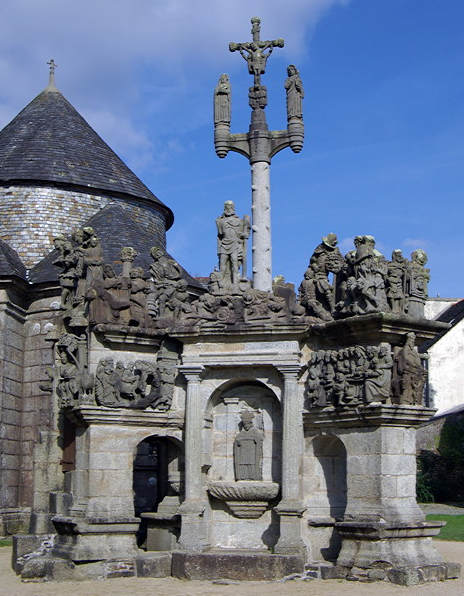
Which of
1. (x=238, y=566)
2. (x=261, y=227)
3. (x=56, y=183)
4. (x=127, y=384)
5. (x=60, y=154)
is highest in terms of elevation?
(x=60, y=154)

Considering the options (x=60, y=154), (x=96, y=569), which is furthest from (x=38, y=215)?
(x=96, y=569)

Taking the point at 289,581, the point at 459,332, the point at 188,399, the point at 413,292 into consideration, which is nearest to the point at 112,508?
the point at 188,399

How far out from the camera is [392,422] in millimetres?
13656

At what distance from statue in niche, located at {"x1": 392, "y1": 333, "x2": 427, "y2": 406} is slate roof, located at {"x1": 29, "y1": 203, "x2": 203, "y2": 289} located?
1354 cm

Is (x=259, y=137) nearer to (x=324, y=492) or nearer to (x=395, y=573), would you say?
(x=324, y=492)

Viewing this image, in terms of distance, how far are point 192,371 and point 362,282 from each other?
3.05 meters

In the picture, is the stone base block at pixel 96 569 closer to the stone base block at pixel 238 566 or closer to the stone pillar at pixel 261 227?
the stone base block at pixel 238 566

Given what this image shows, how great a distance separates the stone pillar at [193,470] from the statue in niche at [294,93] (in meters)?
4.50

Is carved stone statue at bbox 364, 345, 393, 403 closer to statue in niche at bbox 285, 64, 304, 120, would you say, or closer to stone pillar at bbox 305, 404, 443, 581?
stone pillar at bbox 305, 404, 443, 581

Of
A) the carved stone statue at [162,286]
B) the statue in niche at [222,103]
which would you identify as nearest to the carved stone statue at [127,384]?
the carved stone statue at [162,286]

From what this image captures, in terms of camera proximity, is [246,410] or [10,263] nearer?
[246,410]

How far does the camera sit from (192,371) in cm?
1497

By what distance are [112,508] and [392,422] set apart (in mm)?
4481

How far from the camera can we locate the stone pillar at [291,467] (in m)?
14.0
